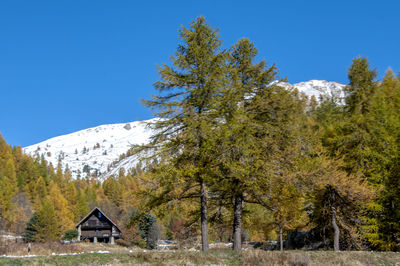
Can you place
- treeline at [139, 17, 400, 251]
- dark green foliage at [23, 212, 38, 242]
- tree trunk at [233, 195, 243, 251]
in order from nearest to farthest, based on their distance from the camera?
treeline at [139, 17, 400, 251], tree trunk at [233, 195, 243, 251], dark green foliage at [23, 212, 38, 242]

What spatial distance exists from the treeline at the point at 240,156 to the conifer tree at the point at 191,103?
5cm

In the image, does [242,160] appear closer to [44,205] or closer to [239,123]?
[239,123]

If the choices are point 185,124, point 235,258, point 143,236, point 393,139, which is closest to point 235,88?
point 185,124

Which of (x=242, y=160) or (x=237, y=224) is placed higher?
(x=242, y=160)

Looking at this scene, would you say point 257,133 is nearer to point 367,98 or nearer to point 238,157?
point 238,157

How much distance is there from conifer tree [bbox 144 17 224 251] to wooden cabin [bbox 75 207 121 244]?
178 feet

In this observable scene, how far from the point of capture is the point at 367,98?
29.5 metres

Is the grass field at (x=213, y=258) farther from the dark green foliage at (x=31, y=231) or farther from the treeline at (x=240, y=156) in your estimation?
the dark green foliage at (x=31, y=231)

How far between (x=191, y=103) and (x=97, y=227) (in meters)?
56.6

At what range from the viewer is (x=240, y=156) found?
15.5 metres

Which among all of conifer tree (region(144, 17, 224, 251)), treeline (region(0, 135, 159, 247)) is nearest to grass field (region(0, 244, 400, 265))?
conifer tree (region(144, 17, 224, 251))

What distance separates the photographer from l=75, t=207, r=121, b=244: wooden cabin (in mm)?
65875

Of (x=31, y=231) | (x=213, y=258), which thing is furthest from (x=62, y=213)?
(x=213, y=258)

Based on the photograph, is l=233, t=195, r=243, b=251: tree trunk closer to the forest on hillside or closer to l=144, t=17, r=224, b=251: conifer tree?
the forest on hillside
